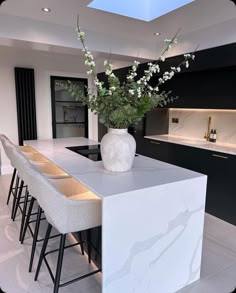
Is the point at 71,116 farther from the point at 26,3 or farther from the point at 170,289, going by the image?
the point at 170,289

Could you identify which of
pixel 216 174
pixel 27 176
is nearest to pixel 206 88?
pixel 216 174

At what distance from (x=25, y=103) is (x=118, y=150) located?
3736mm

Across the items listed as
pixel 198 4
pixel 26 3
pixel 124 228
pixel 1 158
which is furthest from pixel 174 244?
pixel 1 158

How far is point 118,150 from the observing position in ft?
6.37

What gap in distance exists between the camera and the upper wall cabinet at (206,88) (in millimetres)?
3107

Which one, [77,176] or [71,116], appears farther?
[71,116]

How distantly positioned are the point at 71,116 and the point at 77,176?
13.7 ft

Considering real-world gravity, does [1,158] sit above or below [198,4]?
below

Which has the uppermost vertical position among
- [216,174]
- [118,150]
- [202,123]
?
[202,123]

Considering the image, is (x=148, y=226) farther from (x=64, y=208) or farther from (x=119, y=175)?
(x=64, y=208)

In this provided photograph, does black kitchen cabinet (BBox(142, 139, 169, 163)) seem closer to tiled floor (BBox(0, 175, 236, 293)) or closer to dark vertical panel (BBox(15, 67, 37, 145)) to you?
tiled floor (BBox(0, 175, 236, 293))

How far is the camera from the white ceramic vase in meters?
1.94

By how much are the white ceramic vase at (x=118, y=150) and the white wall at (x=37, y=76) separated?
3534 millimetres

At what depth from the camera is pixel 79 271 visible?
2.12 metres
